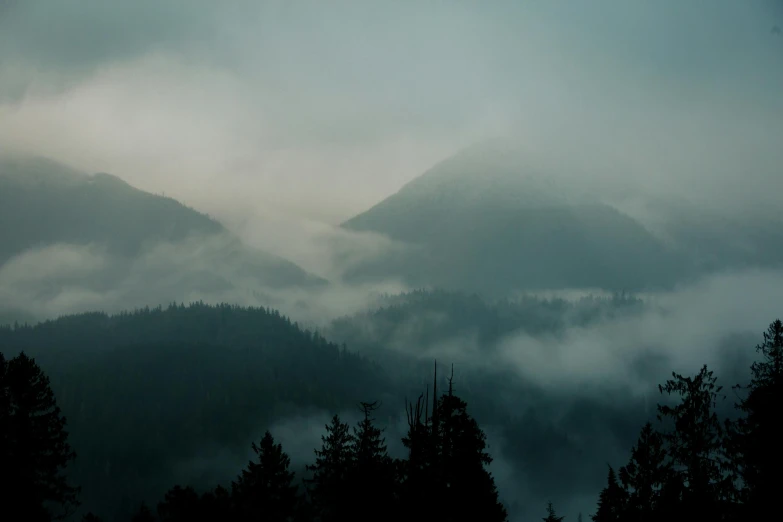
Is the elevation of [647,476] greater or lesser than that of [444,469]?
lesser

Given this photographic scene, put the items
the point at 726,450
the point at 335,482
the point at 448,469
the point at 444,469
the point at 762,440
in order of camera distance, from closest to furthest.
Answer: the point at 762,440
the point at 726,450
the point at 444,469
the point at 448,469
the point at 335,482

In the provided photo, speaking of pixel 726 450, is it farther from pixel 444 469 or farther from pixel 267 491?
pixel 267 491

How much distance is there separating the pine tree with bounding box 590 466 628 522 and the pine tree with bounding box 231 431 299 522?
2087 centimetres

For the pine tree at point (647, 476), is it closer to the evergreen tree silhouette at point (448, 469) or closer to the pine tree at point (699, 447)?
the pine tree at point (699, 447)

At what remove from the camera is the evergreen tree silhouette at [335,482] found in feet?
146

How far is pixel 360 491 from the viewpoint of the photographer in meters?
43.7

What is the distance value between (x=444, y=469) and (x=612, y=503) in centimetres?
1561

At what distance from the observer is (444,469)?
46875 millimetres

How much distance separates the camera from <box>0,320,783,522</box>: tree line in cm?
3456

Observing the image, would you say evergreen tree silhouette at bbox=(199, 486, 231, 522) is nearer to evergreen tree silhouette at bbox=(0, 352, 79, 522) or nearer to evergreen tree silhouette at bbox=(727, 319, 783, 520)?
evergreen tree silhouette at bbox=(0, 352, 79, 522)

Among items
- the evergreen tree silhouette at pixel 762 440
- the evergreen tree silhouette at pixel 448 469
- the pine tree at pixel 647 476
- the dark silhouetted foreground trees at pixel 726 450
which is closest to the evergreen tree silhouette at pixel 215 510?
the evergreen tree silhouette at pixel 448 469

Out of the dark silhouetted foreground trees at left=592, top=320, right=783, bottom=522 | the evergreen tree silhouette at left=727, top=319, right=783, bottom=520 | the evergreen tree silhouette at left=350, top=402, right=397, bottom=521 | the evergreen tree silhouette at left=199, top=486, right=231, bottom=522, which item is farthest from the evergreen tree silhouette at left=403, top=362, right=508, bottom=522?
the evergreen tree silhouette at left=727, top=319, right=783, bottom=520

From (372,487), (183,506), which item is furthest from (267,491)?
(372,487)

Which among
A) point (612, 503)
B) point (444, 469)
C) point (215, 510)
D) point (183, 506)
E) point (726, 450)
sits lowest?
point (612, 503)
